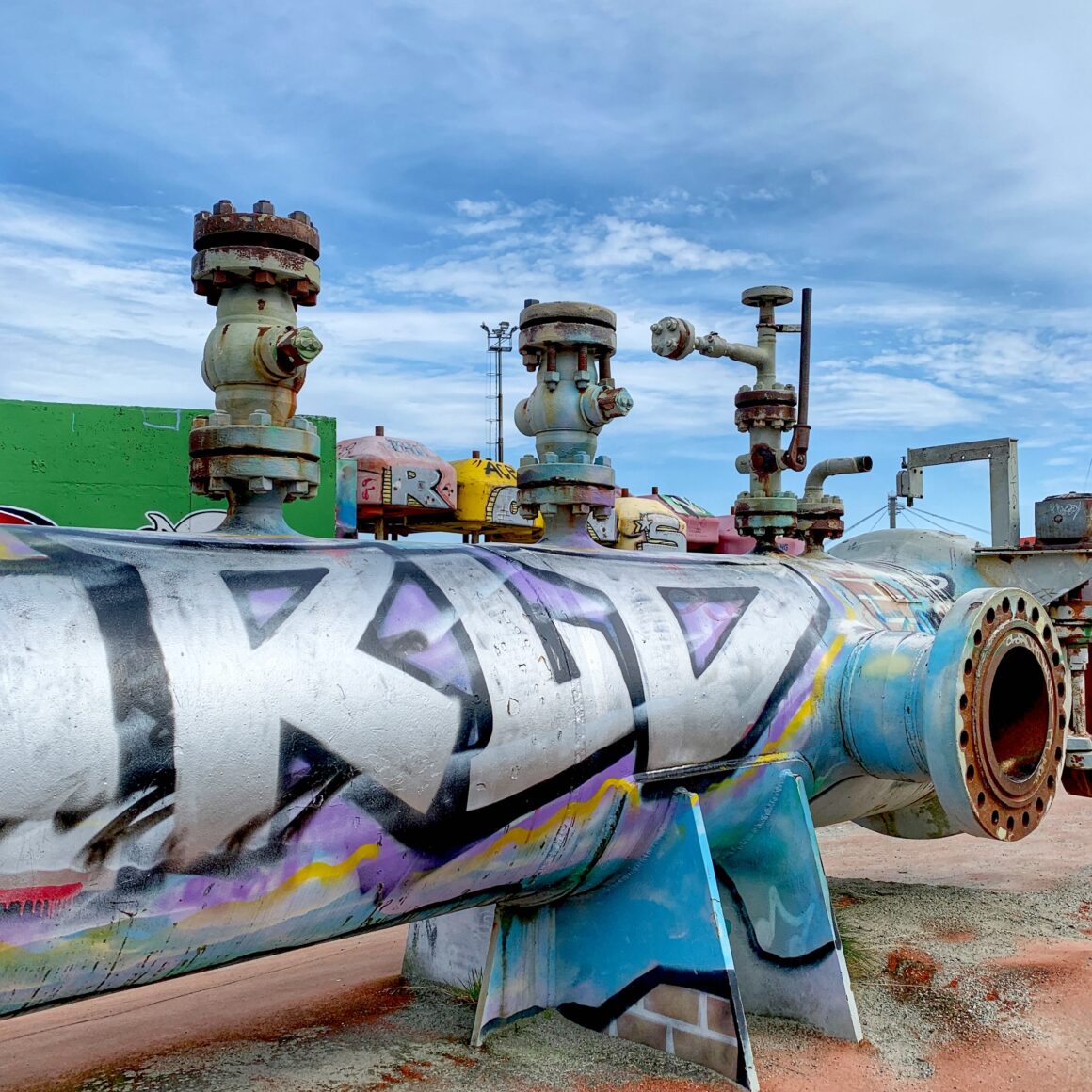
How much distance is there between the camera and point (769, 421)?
252 inches

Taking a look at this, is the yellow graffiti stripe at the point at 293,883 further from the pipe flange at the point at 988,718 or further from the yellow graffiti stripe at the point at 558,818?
the pipe flange at the point at 988,718

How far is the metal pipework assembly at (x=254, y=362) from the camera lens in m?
4.15

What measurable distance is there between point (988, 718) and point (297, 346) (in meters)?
3.06

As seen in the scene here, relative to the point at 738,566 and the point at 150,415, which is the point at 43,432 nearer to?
the point at 150,415

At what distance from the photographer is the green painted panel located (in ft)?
31.0

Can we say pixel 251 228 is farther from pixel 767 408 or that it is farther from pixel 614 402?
pixel 767 408

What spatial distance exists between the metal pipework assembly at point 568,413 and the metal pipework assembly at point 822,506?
6.62 feet

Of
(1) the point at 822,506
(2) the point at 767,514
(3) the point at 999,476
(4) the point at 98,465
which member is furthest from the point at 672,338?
(4) the point at 98,465

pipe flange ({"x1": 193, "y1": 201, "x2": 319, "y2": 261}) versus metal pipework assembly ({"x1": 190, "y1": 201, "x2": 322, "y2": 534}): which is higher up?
pipe flange ({"x1": 193, "y1": 201, "x2": 319, "y2": 261})

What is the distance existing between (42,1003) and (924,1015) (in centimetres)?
350

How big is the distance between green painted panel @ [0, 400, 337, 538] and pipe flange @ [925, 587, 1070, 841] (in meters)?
6.27

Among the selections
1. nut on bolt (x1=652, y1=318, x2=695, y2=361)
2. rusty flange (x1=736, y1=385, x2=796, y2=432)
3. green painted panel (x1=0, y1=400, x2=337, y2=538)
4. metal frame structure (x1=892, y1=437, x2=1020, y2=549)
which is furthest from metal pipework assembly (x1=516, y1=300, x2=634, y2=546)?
green painted panel (x1=0, y1=400, x2=337, y2=538)

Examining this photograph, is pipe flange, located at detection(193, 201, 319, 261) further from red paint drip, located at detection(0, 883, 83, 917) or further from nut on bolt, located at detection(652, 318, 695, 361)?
red paint drip, located at detection(0, 883, 83, 917)

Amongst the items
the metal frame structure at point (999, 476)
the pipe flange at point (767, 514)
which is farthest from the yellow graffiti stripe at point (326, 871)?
the metal frame structure at point (999, 476)
